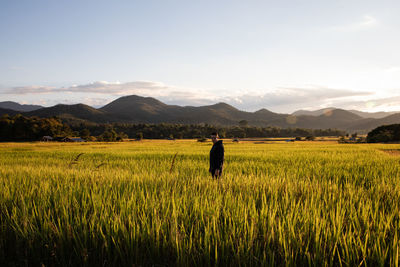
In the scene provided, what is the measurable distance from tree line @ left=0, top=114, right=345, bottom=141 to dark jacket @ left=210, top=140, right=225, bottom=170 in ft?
273

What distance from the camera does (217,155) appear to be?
657cm

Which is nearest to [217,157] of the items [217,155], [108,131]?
[217,155]

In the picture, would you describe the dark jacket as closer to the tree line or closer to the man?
the man

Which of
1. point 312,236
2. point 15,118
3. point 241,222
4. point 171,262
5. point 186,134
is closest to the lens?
point 171,262

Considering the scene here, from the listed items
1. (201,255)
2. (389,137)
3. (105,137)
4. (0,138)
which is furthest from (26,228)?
(0,138)

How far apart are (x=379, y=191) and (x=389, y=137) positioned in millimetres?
70379

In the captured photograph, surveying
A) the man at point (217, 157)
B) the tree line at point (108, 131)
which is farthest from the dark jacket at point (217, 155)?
the tree line at point (108, 131)

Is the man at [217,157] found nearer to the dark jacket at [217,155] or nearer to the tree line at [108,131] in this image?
the dark jacket at [217,155]

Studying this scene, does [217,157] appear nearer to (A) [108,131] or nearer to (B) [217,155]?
(B) [217,155]

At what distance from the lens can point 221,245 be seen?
222 centimetres

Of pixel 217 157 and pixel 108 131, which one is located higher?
pixel 217 157

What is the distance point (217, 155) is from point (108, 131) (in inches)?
4599

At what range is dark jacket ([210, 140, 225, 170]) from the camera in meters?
6.51

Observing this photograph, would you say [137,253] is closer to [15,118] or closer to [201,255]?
[201,255]
